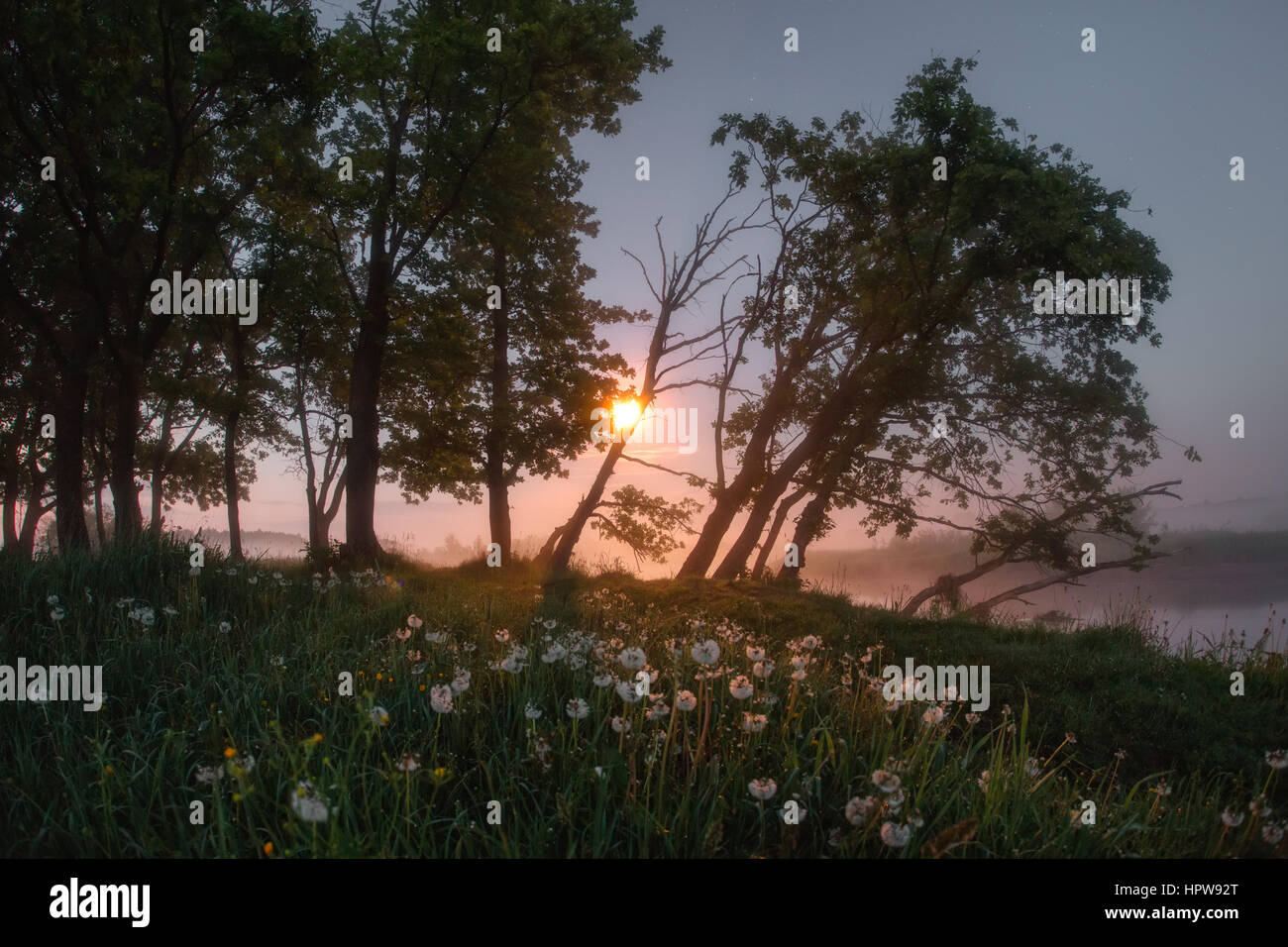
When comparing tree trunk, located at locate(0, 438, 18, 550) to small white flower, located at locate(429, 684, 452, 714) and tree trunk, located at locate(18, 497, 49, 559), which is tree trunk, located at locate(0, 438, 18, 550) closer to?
tree trunk, located at locate(18, 497, 49, 559)

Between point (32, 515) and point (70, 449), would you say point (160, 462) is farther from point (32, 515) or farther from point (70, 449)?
point (70, 449)

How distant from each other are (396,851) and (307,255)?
18128 mm

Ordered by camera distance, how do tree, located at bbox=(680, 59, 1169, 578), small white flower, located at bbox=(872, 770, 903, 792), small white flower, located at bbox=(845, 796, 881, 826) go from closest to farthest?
small white flower, located at bbox=(845, 796, 881, 826) → small white flower, located at bbox=(872, 770, 903, 792) → tree, located at bbox=(680, 59, 1169, 578)

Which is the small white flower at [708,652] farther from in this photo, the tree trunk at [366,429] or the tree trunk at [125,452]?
the tree trunk at [125,452]

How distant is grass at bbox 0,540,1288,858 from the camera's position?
9.98 ft

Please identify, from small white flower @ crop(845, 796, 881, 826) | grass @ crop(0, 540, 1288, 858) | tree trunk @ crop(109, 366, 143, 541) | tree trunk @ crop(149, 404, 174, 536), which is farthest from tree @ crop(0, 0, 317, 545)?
small white flower @ crop(845, 796, 881, 826)

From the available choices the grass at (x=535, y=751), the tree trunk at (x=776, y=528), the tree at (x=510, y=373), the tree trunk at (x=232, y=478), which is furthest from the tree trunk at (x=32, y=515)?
the tree trunk at (x=776, y=528)

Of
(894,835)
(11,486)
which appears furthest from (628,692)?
(11,486)

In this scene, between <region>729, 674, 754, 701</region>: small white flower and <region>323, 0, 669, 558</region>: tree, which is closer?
<region>729, 674, 754, 701</region>: small white flower

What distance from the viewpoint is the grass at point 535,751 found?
3043 mm

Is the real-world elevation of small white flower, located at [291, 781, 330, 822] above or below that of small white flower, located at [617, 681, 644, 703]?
below

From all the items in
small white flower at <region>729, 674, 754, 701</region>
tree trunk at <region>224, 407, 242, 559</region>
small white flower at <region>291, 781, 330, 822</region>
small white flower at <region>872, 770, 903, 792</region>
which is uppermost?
tree trunk at <region>224, 407, 242, 559</region>
